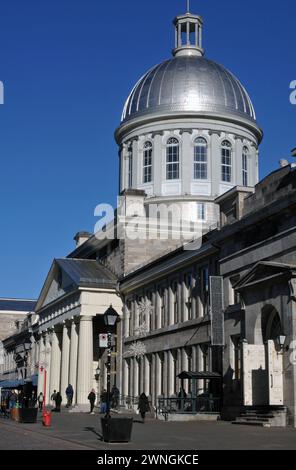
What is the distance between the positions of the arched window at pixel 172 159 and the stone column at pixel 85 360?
17.9 metres

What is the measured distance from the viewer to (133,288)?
2292 inches

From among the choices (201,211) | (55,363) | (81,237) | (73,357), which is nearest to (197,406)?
(73,357)

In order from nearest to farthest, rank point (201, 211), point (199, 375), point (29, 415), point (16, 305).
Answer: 1. point (29, 415)
2. point (199, 375)
3. point (201, 211)
4. point (16, 305)

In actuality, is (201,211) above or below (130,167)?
below

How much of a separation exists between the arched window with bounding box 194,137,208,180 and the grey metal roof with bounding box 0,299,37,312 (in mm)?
62791

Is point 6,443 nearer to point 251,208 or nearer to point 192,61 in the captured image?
point 251,208

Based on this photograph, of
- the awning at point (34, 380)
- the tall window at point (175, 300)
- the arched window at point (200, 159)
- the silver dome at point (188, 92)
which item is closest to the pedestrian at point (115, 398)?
the tall window at point (175, 300)

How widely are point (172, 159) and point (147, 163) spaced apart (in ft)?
8.73

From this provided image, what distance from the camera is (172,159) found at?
241 ft

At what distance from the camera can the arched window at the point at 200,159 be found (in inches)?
2869

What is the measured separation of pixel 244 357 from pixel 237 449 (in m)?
14.1

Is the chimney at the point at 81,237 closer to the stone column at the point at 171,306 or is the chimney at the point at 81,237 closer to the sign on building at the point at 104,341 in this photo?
the stone column at the point at 171,306

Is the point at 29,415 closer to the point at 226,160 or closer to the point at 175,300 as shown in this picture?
the point at 175,300
